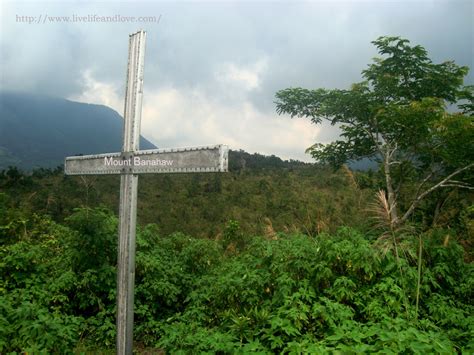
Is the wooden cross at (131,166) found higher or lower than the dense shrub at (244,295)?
higher

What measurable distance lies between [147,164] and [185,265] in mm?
3282

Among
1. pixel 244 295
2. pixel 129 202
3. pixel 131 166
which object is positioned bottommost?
pixel 244 295

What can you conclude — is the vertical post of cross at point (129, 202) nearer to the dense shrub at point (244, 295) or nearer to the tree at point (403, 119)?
the dense shrub at point (244, 295)

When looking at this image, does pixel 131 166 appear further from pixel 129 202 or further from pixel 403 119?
pixel 403 119

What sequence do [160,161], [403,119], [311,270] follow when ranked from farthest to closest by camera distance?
1. [403,119]
2. [311,270]
3. [160,161]

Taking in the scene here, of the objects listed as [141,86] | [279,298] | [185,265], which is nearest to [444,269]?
[279,298]

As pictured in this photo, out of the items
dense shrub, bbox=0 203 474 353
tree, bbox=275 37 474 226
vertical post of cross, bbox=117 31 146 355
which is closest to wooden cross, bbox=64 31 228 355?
vertical post of cross, bbox=117 31 146 355

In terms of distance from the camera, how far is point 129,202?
10.6 feet

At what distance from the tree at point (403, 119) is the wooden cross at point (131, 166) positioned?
5.02 metres

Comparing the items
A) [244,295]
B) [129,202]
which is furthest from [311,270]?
[129,202]

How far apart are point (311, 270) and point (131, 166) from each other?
2.35 metres

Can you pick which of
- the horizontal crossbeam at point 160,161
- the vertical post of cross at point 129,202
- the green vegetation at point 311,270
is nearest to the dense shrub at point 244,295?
the green vegetation at point 311,270

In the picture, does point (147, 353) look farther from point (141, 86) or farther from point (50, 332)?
point (141, 86)

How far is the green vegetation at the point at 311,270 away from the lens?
11.0 ft
